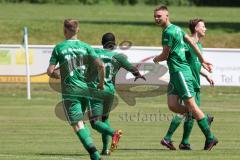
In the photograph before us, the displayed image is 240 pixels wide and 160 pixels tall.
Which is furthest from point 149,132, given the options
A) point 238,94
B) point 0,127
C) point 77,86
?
point 238,94

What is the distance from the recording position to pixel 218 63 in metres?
30.5

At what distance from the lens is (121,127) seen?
2064 cm

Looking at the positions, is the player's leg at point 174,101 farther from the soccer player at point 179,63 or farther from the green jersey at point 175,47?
the green jersey at point 175,47

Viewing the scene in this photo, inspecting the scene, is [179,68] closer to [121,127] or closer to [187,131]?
[187,131]

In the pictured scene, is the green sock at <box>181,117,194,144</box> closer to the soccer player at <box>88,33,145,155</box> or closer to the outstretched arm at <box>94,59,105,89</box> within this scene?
the soccer player at <box>88,33,145,155</box>

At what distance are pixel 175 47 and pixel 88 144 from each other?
2.83m

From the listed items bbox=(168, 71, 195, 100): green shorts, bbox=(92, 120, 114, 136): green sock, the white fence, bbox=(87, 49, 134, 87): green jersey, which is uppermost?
bbox=(87, 49, 134, 87): green jersey

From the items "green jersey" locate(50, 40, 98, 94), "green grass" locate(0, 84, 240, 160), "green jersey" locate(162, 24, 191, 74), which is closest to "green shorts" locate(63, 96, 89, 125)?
"green jersey" locate(50, 40, 98, 94)

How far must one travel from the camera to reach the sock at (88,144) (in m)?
12.9

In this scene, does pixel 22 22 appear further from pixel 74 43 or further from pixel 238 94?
pixel 74 43

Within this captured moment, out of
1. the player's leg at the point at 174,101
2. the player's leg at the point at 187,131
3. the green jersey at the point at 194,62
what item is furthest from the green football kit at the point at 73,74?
the player's leg at the point at 187,131

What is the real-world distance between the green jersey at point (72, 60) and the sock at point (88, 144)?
603 mm

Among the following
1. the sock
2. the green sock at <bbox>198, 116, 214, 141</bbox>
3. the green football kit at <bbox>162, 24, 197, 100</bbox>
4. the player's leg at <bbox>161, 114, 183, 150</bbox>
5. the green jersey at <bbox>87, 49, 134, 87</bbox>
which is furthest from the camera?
the player's leg at <bbox>161, 114, 183, 150</bbox>

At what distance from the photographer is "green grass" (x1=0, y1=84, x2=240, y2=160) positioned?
47.9ft
